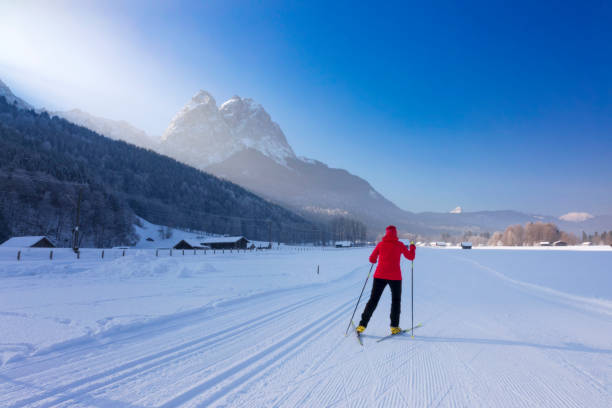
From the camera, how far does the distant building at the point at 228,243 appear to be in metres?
75.1

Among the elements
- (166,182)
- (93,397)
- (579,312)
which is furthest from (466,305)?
(166,182)

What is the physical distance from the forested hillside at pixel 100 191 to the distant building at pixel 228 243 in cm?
869

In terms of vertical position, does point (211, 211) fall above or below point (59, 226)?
above

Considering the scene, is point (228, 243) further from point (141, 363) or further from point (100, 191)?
point (141, 363)

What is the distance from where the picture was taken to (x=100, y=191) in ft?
227

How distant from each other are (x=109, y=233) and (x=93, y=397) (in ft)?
250

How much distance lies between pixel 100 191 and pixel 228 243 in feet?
109

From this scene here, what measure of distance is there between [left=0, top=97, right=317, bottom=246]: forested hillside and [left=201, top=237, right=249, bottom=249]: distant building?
8.69 metres

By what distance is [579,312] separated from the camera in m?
8.56

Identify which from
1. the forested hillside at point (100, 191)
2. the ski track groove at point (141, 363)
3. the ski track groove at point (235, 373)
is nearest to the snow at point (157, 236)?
the forested hillside at point (100, 191)

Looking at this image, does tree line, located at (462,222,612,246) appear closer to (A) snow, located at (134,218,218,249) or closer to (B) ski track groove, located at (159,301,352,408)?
(A) snow, located at (134,218,218,249)

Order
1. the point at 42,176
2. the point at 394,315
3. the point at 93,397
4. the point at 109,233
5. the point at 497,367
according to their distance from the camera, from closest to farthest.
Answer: the point at 93,397 → the point at 497,367 → the point at 394,315 → the point at 42,176 → the point at 109,233

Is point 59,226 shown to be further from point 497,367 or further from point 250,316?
point 497,367

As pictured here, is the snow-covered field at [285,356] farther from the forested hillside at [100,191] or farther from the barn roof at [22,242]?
the barn roof at [22,242]
